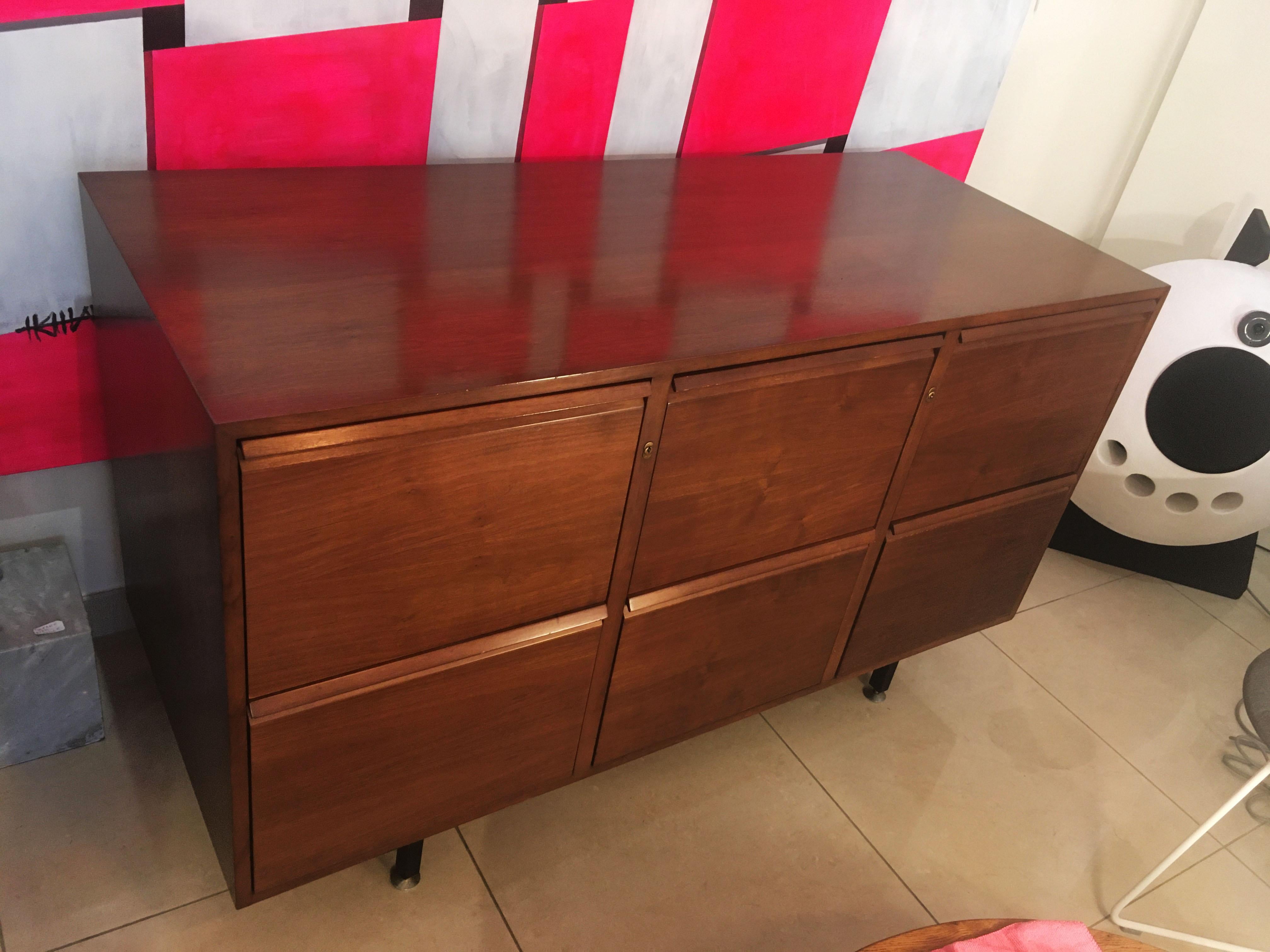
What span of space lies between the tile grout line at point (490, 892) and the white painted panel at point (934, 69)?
1366 millimetres

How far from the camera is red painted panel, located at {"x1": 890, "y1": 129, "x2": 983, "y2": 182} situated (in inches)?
79.0

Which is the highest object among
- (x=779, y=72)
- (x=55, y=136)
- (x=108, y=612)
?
(x=779, y=72)

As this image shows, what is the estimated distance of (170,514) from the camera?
3.61 feet

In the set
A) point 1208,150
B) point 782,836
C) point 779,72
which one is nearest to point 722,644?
point 782,836

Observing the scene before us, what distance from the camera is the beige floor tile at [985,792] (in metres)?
1.64

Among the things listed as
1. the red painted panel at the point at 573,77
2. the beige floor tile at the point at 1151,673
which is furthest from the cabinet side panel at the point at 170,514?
the beige floor tile at the point at 1151,673

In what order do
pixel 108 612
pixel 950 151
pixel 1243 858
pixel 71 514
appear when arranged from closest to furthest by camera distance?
pixel 71 514
pixel 108 612
pixel 1243 858
pixel 950 151

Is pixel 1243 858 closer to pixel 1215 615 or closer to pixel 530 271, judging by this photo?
pixel 1215 615

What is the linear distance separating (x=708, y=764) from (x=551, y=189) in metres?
0.95

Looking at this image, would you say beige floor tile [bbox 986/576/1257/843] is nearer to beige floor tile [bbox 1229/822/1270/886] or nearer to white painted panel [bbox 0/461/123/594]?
beige floor tile [bbox 1229/822/1270/886]

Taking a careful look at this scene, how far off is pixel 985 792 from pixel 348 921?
107 cm

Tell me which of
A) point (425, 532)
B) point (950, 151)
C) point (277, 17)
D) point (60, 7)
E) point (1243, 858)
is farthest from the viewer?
point (950, 151)
